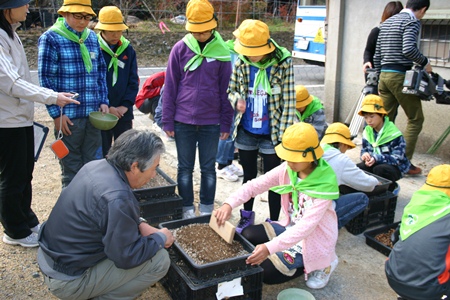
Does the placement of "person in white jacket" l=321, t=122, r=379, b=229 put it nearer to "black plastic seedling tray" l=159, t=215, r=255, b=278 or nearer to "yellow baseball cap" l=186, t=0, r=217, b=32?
"black plastic seedling tray" l=159, t=215, r=255, b=278

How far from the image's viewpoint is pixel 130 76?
4.15 metres

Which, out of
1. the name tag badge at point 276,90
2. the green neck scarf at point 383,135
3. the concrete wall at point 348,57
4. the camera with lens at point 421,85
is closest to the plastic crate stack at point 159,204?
the name tag badge at point 276,90

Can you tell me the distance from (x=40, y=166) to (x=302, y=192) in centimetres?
353

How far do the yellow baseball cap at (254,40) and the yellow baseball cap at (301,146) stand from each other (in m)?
0.85

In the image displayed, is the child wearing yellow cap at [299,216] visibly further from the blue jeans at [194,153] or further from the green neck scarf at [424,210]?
the blue jeans at [194,153]

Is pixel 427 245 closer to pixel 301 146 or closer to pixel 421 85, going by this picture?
pixel 301 146

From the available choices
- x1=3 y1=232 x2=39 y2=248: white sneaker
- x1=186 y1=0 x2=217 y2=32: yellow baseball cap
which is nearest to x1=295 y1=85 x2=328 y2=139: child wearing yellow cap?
x1=186 y1=0 x2=217 y2=32: yellow baseball cap

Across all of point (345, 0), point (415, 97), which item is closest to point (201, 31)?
point (415, 97)

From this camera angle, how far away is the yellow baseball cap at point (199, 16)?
10.8 feet

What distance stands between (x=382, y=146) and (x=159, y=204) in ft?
7.28

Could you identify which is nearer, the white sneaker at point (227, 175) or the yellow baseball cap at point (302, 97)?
the yellow baseball cap at point (302, 97)

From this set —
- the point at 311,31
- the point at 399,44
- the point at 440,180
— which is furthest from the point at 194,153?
the point at 311,31

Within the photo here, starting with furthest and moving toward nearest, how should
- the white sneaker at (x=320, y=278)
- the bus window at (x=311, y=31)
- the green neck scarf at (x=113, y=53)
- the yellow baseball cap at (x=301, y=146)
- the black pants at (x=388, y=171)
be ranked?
the bus window at (x=311, y=31)
the black pants at (x=388, y=171)
the green neck scarf at (x=113, y=53)
the white sneaker at (x=320, y=278)
the yellow baseball cap at (x=301, y=146)

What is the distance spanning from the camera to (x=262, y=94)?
3449 mm
